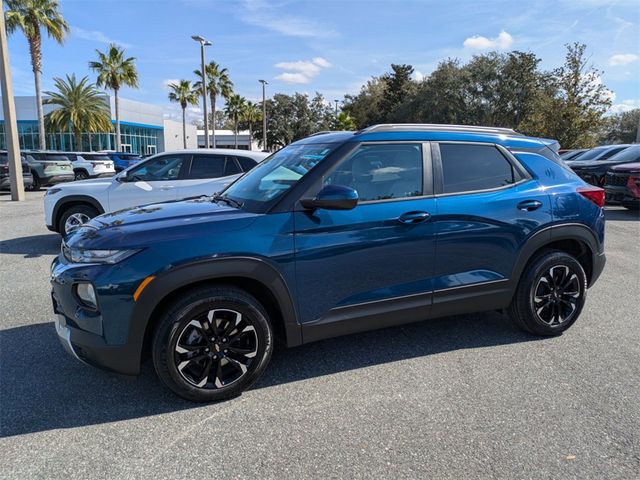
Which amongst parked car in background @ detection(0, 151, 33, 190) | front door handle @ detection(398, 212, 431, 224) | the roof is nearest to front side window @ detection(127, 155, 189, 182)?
the roof

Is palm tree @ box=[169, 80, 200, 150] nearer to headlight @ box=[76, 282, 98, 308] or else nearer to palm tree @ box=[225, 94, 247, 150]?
palm tree @ box=[225, 94, 247, 150]

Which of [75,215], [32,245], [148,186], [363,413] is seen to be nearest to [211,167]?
[148,186]

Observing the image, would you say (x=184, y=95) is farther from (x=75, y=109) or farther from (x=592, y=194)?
(x=592, y=194)

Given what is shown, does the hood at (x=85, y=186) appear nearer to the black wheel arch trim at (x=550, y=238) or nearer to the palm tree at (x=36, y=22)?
the black wheel arch trim at (x=550, y=238)

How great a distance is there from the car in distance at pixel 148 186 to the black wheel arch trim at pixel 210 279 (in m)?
4.76

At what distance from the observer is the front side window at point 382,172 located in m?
3.45

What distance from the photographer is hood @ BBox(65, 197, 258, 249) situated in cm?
295

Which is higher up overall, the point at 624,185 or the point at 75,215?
the point at 624,185

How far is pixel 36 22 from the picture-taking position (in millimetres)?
27672

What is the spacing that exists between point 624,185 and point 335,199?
11.4 m

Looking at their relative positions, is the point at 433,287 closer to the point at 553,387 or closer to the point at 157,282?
the point at 553,387

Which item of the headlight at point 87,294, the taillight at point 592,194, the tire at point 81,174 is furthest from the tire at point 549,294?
the tire at point 81,174

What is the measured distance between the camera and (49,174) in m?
→ 19.2

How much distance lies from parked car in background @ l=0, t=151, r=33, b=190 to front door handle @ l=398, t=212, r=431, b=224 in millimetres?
17097
